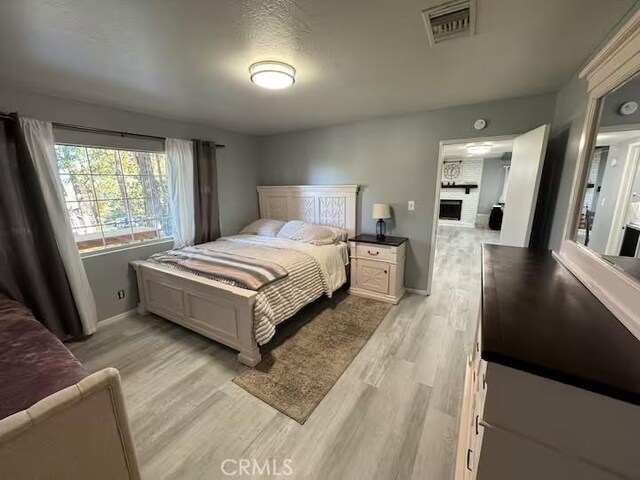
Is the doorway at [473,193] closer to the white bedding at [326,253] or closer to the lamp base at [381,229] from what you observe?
the lamp base at [381,229]

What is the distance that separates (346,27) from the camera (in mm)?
1404

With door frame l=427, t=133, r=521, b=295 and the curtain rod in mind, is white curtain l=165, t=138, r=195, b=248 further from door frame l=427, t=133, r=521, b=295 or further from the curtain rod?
door frame l=427, t=133, r=521, b=295

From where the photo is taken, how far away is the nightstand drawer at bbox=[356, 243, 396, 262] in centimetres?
315

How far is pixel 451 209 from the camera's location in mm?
8883

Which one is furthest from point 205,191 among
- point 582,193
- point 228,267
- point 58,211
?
point 582,193

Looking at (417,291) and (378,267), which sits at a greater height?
(378,267)

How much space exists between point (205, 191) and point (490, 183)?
878cm

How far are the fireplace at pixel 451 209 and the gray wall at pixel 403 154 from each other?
629 cm

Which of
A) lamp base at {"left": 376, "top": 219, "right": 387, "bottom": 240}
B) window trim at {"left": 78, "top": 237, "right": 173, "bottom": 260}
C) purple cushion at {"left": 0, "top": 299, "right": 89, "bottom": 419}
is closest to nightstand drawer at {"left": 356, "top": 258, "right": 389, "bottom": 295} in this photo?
lamp base at {"left": 376, "top": 219, "right": 387, "bottom": 240}

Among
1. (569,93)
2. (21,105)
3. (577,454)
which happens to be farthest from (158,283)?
(569,93)

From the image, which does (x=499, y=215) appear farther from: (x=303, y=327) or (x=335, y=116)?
(x=303, y=327)

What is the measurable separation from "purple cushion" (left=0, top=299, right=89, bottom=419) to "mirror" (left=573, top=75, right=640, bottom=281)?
2.31 meters

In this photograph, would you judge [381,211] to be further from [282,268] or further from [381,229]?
[282,268]

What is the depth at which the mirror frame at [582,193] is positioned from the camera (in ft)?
2.89
